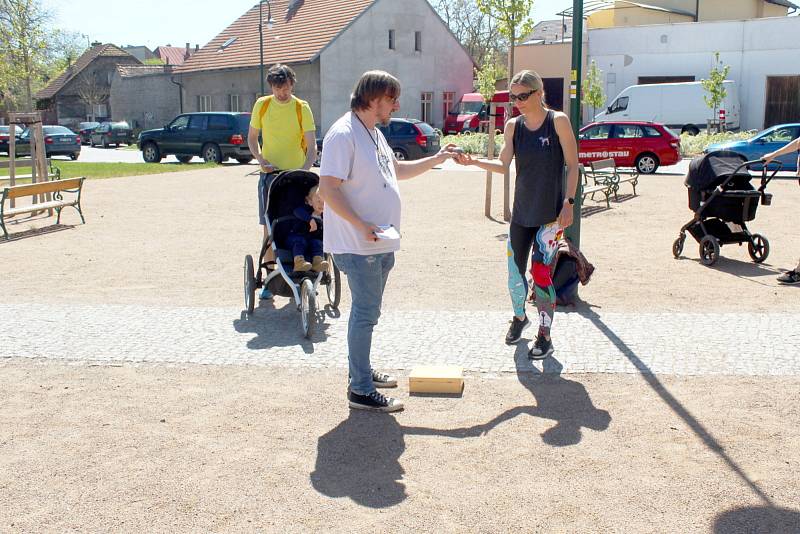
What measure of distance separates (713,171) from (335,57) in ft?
115

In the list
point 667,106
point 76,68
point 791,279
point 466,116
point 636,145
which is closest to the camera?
point 791,279

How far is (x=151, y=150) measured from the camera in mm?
31719

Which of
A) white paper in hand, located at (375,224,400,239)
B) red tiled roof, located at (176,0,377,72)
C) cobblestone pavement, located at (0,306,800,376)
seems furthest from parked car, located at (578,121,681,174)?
red tiled roof, located at (176,0,377,72)

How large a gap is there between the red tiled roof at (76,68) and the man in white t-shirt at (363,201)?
7599cm

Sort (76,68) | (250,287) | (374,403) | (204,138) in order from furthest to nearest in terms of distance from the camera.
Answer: (76,68)
(204,138)
(250,287)
(374,403)

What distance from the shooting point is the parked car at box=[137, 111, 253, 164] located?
2988cm

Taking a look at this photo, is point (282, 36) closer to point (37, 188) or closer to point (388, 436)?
point (37, 188)

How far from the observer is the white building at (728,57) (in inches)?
1610

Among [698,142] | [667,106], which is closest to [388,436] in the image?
[698,142]

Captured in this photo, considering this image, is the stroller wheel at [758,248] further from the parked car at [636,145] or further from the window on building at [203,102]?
the window on building at [203,102]

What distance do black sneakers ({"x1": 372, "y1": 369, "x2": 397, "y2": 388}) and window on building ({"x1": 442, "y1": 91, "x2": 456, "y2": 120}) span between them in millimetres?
44810

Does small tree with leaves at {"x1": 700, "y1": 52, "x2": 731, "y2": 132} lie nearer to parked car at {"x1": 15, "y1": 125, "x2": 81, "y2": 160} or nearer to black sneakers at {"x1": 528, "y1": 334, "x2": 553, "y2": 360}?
parked car at {"x1": 15, "y1": 125, "x2": 81, "y2": 160}

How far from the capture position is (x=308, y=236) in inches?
285

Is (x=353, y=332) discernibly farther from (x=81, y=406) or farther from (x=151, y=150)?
(x=151, y=150)
